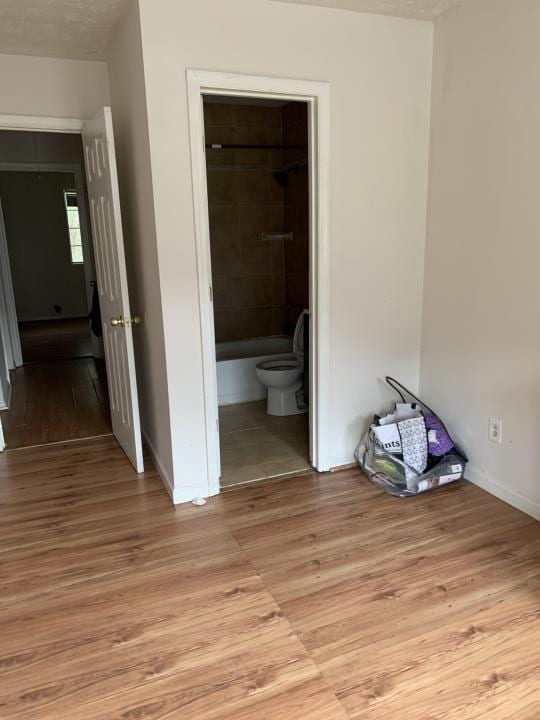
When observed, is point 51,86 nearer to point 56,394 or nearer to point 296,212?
point 296,212

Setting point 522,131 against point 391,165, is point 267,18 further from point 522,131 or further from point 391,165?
point 522,131

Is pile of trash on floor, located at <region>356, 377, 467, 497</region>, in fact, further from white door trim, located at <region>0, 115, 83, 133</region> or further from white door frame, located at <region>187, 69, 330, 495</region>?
white door trim, located at <region>0, 115, 83, 133</region>

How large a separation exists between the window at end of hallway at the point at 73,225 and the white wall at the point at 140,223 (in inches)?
235

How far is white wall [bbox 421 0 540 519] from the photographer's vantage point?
2426 mm

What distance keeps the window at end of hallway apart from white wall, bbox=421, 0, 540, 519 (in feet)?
23.2

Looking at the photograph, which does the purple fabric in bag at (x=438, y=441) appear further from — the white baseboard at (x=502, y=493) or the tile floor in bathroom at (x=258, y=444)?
the tile floor in bathroom at (x=258, y=444)

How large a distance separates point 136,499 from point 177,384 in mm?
715

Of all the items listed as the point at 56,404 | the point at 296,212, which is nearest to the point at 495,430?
the point at 296,212

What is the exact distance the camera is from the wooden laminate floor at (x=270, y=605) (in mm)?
1642

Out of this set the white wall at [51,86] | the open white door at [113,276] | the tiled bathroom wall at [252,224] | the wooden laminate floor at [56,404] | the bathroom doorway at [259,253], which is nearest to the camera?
the open white door at [113,276]

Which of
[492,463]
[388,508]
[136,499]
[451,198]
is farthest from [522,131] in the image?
[136,499]

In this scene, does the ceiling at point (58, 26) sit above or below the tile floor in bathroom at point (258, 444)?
above

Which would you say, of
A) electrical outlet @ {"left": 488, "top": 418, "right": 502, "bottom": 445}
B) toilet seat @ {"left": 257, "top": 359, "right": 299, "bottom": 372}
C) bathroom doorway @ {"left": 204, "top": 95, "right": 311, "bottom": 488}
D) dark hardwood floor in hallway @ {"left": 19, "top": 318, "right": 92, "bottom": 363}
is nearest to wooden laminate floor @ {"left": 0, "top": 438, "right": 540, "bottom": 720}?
electrical outlet @ {"left": 488, "top": 418, "right": 502, "bottom": 445}

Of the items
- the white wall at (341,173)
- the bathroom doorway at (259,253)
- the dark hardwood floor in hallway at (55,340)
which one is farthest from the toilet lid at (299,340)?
the dark hardwood floor in hallway at (55,340)
